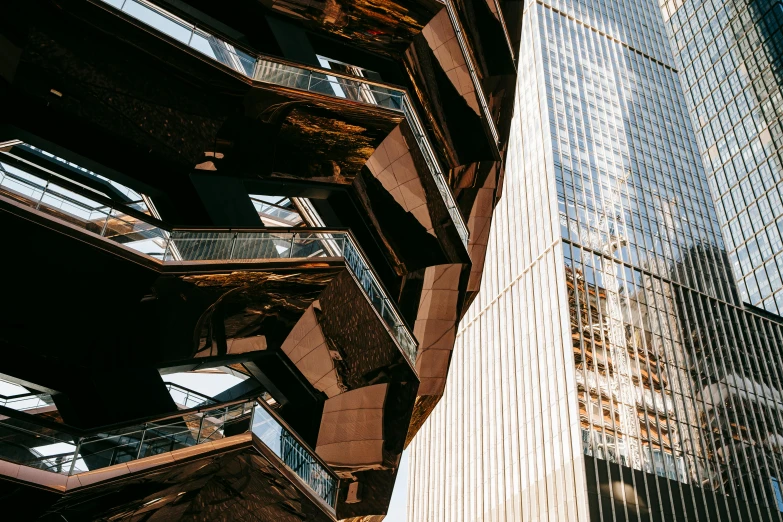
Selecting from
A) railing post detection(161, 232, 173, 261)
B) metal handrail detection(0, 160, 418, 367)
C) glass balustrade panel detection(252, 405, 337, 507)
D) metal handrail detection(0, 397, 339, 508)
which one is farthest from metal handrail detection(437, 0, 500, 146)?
metal handrail detection(0, 397, 339, 508)

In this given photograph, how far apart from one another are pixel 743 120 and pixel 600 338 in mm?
61772

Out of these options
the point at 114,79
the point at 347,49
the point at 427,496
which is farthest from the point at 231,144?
the point at 427,496

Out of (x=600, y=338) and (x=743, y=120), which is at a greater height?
(x=743, y=120)

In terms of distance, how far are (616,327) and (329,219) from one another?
41417 mm

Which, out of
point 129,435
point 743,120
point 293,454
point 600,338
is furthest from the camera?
point 743,120

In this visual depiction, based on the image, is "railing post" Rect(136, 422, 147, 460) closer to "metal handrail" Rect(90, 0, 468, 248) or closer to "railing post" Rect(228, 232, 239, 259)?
"railing post" Rect(228, 232, 239, 259)

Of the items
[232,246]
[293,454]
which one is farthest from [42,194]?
[293,454]

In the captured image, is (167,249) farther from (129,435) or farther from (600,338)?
(600,338)

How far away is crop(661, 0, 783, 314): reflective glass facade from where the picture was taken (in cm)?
8994

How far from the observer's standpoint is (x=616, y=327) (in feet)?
180

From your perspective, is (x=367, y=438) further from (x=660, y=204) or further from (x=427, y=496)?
(x=660, y=204)

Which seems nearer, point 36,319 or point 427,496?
point 36,319

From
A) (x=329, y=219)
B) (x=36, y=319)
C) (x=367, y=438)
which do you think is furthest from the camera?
(x=329, y=219)

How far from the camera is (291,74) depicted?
Answer: 14.6 meters
